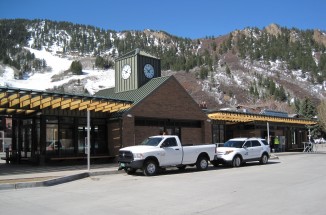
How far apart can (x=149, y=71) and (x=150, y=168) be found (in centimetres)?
1492

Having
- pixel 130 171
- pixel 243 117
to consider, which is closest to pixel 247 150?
pixel 130 171

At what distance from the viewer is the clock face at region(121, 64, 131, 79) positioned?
105 feet

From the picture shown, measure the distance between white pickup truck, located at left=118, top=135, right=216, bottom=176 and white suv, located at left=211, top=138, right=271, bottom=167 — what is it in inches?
67.7

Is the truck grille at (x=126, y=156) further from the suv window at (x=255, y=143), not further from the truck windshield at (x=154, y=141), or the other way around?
the suv window at (x=255, y=143)

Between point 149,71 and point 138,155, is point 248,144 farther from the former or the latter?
point 149,71

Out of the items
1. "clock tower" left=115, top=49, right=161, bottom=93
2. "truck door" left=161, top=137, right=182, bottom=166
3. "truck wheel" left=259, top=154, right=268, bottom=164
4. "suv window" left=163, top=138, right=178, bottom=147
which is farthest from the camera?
"clock tower" left=115, top=49, right=161, bottom=93

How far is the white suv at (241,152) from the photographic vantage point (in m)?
22.7

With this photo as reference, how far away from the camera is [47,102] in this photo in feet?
72.4

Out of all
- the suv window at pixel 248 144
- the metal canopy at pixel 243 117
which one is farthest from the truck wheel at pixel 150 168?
the metal canopy at pixel 243 117

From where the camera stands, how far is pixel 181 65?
7111 inches

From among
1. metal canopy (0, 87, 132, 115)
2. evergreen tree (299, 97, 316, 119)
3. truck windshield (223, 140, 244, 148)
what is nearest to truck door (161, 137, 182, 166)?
metal canopy (0, 87, 132, 115)

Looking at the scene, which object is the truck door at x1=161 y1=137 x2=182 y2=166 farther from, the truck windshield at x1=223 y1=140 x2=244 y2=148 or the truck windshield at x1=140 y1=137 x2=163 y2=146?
the truck windshield at x1=223 y1=140 x2=244 y2=148

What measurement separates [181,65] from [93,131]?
15664 centimetres

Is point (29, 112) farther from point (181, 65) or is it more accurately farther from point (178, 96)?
point (181, 65)
